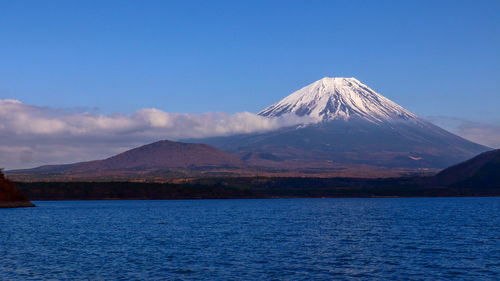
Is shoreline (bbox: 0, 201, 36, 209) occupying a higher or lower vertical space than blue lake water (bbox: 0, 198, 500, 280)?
higher

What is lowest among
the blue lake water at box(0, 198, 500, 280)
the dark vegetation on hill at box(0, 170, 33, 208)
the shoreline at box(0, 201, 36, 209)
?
the blue lake water at box(0, 198, 500, 280)

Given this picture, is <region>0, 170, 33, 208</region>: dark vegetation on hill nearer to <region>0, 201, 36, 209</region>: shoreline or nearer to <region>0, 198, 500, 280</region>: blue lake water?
<region>0, 201, 36, 209</region>: shoreline

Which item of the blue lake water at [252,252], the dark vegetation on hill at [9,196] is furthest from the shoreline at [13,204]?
the blue lake water at [252,252]

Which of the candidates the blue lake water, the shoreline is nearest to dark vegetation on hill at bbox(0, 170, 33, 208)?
the shoreline

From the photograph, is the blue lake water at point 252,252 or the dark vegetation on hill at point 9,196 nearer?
the blue lake water at point 252,252

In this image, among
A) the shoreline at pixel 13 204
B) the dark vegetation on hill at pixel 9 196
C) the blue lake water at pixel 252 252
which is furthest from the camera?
the shoreline at pixel 13 204

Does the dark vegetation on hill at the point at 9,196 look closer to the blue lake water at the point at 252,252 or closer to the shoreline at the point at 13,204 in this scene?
the shoreline at the point at 13,204

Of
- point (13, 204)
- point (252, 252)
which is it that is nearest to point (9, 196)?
point (13, 204)

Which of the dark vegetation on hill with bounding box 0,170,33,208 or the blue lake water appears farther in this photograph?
the dark vegetation on hill with bounding box 0,170,33,208

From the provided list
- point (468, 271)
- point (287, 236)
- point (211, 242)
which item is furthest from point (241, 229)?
point (468, 271)

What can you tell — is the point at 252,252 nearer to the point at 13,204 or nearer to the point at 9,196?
the point at 9,196
